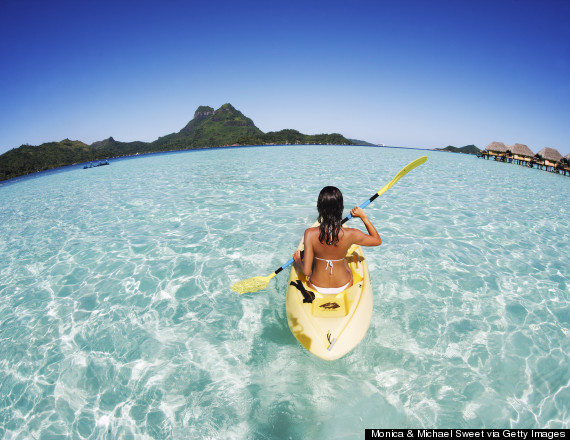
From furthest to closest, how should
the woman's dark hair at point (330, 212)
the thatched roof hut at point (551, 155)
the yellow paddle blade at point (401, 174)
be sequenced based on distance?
the thatched roof hut at point (551, 155)
the yellow paddle blade at point (401, 174)
the woman's dark hair at point (330, 212)

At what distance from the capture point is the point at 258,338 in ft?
13.8

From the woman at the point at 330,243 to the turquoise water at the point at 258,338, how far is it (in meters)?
1.10

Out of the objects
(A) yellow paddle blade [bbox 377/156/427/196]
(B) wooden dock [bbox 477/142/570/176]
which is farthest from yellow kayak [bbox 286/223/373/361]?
(B) wooden dock [bbox 477/142/570/176]

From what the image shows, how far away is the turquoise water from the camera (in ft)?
10.4

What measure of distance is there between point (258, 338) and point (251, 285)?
47.2 inches

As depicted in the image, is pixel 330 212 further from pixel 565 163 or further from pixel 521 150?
pixel 521 150

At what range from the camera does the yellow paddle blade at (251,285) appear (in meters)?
5.05

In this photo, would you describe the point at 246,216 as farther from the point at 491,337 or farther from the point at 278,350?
the point at 491,337

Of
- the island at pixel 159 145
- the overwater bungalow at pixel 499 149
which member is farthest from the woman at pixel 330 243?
the island at pixel 159 145

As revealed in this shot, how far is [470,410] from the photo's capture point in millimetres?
3176

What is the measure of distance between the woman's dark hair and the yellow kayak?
1012 millimetres

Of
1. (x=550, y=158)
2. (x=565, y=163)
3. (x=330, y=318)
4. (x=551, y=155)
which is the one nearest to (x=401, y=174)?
(x=330, y=318)

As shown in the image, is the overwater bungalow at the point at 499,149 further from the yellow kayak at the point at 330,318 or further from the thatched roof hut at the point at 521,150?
the yellow kayak at the point at 330,318

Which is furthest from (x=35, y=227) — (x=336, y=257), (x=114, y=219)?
(x=336, y=257)
